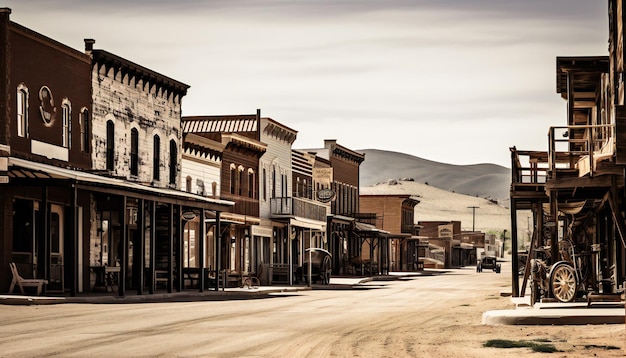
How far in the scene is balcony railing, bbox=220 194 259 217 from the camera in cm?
5142

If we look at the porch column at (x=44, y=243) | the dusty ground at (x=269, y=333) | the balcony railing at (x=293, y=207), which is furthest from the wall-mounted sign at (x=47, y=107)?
the balcony railing at (x=293, y=207)

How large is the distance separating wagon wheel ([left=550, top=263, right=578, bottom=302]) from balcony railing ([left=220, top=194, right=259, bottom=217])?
24.3m

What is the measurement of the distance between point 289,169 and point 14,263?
3134 cm

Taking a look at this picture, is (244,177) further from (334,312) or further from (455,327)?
(455,327)

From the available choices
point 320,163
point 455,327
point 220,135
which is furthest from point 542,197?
point 320,163

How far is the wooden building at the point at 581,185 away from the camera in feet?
82.3

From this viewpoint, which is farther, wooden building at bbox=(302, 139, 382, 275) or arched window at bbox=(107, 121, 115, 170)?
wooden building at bbox=(302, 139, 382, 275)

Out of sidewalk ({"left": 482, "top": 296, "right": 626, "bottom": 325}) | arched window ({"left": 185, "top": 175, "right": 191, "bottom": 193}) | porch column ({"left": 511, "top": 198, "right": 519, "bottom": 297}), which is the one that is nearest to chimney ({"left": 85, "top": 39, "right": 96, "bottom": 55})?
arched window ({"left": 185, "top": 175, "right": 191, "bottom": 193})

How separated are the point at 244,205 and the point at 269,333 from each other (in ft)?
106

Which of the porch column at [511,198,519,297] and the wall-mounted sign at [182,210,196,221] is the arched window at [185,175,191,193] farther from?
the porch column at [511,198,519,297]

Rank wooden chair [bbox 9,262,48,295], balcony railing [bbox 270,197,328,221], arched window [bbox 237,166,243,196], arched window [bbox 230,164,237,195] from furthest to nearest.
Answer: balcony railing [bbox 270,197,328,221]
arched window [bbox 237,166,243,196]
arched window [bbox 230,164,237,195]
wooden chair [bbox 9,262,48,295]

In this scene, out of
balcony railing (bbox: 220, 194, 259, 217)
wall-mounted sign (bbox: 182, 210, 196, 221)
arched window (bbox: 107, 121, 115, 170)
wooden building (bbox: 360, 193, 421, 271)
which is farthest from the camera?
wooden building (bbox: 360, 193, 421, 271)

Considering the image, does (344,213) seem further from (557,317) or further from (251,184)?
(557,317)

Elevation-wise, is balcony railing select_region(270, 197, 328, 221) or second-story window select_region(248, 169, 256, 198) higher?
second-story window select_region(248, 169, 256, 198)
